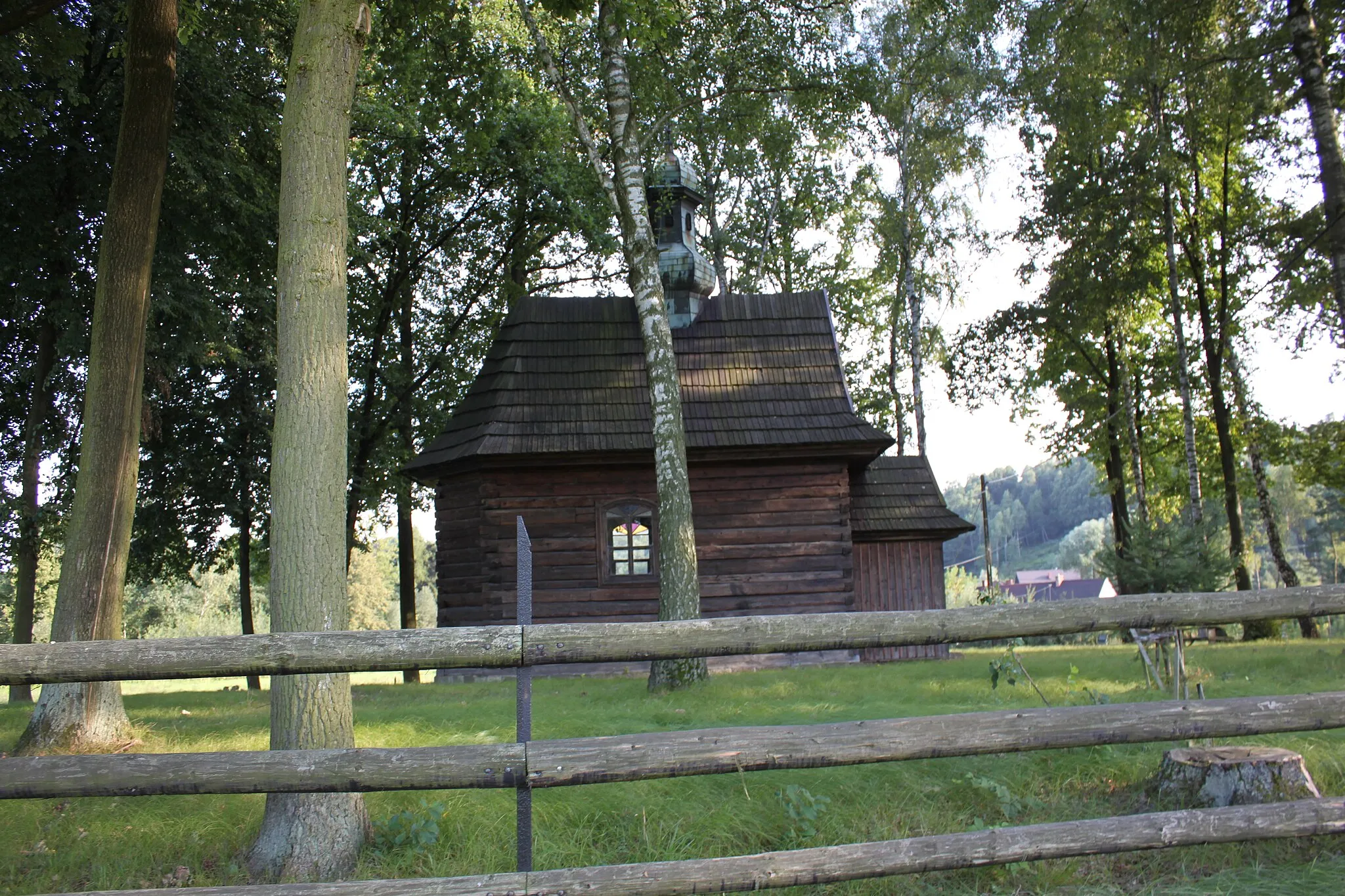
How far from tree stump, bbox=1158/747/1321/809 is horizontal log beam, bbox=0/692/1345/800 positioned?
5.82ft

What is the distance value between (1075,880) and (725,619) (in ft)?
7.97

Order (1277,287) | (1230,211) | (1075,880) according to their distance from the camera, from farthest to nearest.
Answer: (1230,211) → (1277,287) → (1075,880)

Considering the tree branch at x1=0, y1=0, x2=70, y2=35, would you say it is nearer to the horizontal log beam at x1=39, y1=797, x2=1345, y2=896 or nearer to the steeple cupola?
the horizontal log beam at x1=39, y1=797, x2=1345, y2=896

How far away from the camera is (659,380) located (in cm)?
1244

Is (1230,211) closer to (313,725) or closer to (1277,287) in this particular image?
(1277,287)

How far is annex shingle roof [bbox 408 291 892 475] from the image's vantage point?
16531mm

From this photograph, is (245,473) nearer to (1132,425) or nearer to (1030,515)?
(1132,425)

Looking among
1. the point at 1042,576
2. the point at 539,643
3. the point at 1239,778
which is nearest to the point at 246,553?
the point at 539,643

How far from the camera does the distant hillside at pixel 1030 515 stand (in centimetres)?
13325

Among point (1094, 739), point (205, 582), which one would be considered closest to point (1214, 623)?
point (1094, 739)

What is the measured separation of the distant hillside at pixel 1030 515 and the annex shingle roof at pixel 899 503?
373 feet

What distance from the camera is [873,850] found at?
379 cm

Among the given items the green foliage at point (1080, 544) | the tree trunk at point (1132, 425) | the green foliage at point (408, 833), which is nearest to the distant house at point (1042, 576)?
the green foliage at point (1080, 544)

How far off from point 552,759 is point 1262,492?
82.3 feet
